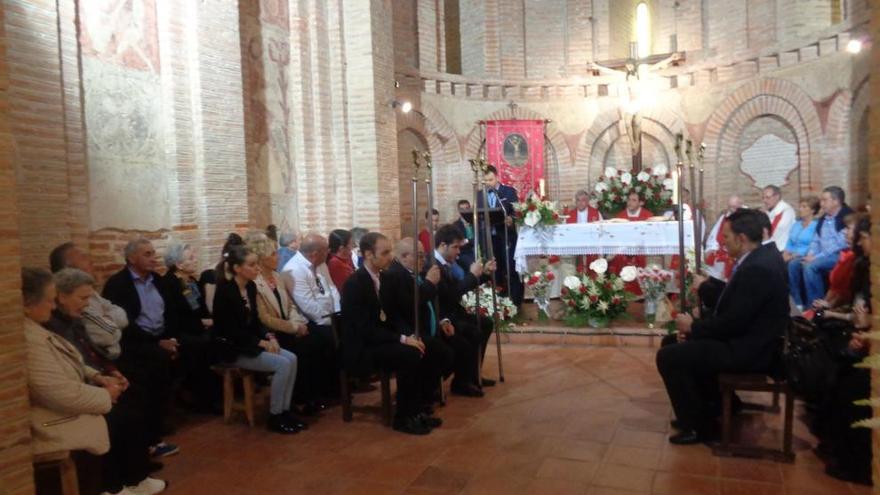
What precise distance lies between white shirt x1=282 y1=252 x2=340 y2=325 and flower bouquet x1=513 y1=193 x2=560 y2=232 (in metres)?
3.48

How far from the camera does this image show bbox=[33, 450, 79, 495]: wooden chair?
3.22 m

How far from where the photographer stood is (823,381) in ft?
12.0

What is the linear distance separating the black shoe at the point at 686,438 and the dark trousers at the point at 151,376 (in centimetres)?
354

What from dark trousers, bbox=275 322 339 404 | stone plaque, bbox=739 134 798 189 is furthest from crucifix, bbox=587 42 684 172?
dark trousers, bbox=275 322 339 404

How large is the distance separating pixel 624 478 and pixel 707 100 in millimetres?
10672

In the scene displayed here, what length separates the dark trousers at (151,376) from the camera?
4.45m

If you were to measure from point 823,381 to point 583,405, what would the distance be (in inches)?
76.7

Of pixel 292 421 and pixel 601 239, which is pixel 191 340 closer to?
pixel 292 421

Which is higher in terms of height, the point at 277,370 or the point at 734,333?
the point at 734,333

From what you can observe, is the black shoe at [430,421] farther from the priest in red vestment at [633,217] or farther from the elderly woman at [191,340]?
the priest in red vestment at [633,217]

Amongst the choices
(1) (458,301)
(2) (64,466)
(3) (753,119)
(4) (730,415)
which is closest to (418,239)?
(1) (458,301)

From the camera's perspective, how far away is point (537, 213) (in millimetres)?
8500

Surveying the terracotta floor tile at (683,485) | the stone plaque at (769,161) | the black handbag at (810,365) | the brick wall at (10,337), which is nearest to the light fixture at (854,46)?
the stone plaque at (769,161)

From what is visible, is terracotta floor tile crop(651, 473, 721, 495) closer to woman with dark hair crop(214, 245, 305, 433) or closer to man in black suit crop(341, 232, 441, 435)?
man in black suit crop(341, 232, 441, 435)
